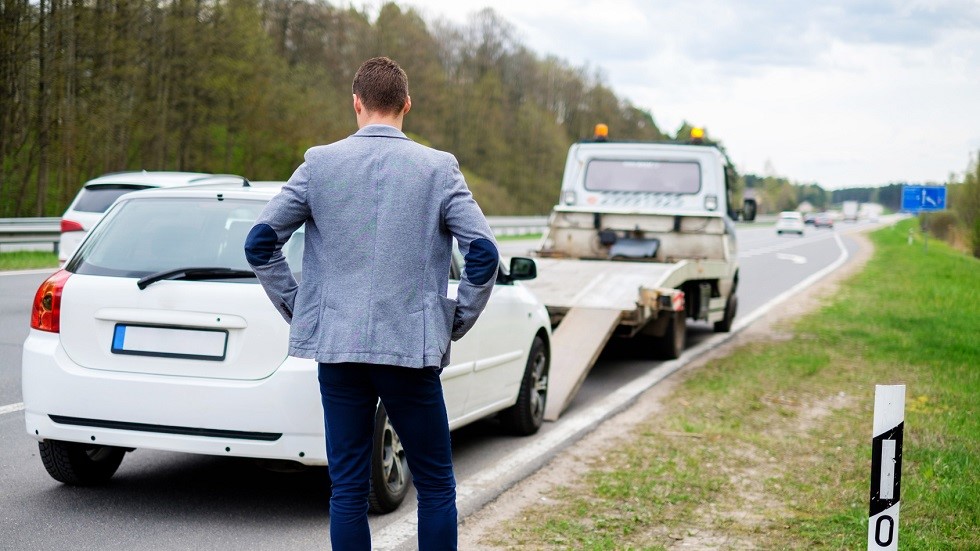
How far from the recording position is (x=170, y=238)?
5.30m

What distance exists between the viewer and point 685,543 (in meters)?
4.95

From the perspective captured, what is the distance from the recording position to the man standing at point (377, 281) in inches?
126

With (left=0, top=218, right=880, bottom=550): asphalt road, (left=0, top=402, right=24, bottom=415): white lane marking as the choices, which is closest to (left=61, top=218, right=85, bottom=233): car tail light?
(left=0, top=218, right=880, bottom=550): asphalt road

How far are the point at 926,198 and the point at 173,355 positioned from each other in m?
32.8

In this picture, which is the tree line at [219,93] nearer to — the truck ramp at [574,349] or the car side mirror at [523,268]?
the truck ramp at [574,349]

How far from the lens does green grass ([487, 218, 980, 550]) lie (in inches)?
200

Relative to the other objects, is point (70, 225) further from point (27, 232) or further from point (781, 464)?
point (781, 464)

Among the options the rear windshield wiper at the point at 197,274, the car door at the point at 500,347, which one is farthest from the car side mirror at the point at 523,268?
the rear windshield wiper at the point at 197,274

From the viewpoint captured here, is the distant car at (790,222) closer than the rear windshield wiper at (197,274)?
No

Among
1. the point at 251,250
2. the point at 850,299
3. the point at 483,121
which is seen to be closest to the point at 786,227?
the point at 483,121

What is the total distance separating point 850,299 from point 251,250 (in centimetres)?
1830

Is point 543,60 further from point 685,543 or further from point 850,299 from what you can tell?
point 685,543

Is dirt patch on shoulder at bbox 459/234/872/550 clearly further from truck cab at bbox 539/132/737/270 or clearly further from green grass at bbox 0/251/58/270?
green grass at bbox 0/251/58/270

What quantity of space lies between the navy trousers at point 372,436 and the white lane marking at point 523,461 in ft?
4.54
